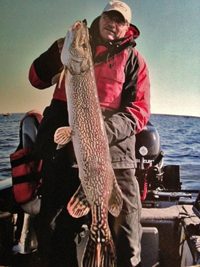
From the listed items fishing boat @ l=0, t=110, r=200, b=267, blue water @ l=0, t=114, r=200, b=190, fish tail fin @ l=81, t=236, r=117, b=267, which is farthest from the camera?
blue water @ l=0, t=114, r=200, b=190

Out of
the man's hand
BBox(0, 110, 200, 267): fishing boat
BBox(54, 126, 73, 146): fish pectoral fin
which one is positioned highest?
the man's hand

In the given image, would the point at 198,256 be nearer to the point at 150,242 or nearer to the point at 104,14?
the point at 150,242

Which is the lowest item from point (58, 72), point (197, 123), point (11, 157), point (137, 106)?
point (11, 157)

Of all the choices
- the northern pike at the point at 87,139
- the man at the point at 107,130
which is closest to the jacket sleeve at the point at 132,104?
the man at the point at 107,130

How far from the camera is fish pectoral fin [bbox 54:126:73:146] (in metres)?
1.97

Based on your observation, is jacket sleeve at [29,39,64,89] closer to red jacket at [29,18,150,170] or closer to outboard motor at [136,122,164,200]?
red jacket at [29,18,150,170]

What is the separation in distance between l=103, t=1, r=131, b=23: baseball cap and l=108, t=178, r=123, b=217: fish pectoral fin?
1.21m

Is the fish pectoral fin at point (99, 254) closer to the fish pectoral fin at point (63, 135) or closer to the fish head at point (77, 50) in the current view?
the fish pectoral fin at point (63, 135)

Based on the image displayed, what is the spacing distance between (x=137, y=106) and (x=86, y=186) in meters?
0.70

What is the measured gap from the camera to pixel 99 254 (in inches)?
81.0

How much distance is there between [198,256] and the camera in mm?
2193

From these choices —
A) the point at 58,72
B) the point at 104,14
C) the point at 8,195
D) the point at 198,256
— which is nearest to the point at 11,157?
the point at 8,195

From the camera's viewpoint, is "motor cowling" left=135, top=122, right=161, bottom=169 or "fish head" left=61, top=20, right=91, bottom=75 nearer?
"fish head" left=61, top=20, right=91, bottom=75

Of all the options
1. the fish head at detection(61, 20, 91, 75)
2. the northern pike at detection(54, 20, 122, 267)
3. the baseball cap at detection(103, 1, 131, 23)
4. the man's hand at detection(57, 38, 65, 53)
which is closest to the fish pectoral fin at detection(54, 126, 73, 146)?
the northern pike at detection(54, 20, 122, 267)
